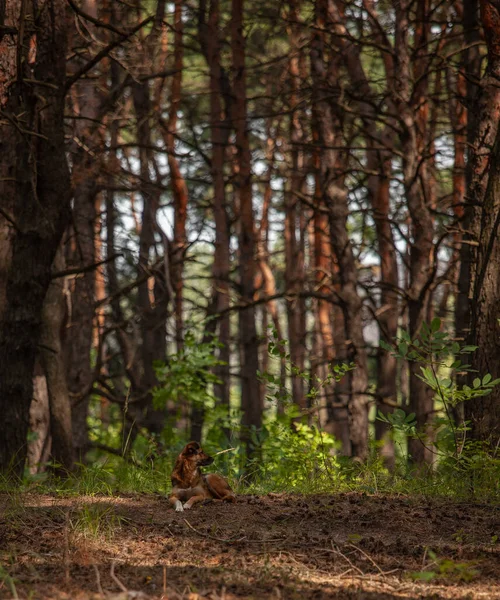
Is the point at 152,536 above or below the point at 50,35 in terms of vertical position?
below

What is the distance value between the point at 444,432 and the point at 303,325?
15339 mm

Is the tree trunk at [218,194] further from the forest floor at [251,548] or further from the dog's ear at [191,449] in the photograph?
the forest floor at [251,548]

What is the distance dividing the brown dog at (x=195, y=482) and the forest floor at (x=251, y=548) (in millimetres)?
139

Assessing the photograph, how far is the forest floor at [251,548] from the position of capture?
3979 mm

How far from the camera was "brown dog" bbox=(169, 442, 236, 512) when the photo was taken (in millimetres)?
5914

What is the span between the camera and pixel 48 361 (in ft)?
32.5

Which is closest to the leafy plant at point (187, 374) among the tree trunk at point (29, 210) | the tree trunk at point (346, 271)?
the tree trunk at point (346, 271)

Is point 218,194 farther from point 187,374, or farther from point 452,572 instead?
point 452,572

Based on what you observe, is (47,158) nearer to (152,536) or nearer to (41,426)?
(152,536)

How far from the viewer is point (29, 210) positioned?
7688 mm

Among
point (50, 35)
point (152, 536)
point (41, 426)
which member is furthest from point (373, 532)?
point (41, 426)

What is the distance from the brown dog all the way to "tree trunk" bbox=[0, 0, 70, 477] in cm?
227

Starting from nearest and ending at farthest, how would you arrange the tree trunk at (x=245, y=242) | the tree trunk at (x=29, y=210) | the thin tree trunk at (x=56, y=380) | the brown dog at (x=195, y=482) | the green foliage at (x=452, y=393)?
the brown dog at (x=195, y=482) < the green foliage at (x=452, y=393) < the tree trunk at (x=29, y=210) < the thin tree trunk at (x=56, y=380) < the tree trunk at (x=245, y=242)

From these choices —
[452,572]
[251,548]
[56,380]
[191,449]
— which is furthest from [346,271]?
[452,572]
